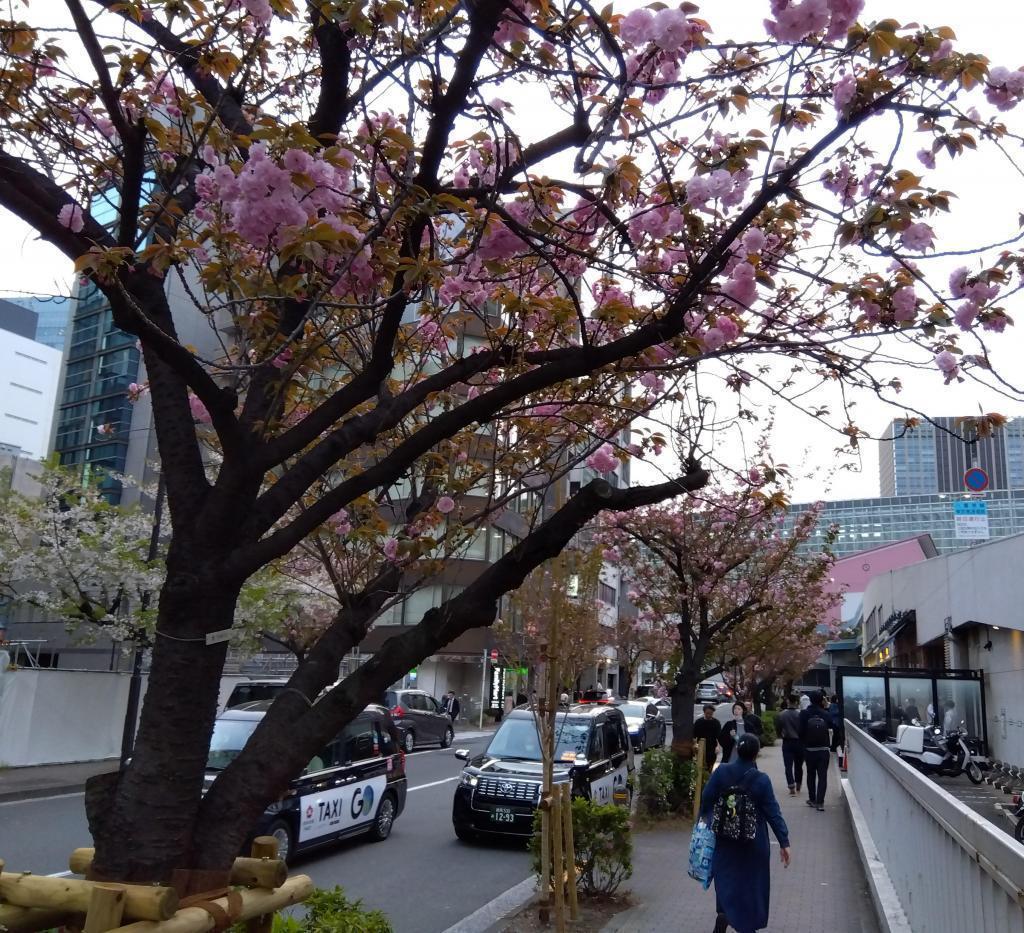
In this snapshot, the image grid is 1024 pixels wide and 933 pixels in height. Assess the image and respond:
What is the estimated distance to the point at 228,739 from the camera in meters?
10.8

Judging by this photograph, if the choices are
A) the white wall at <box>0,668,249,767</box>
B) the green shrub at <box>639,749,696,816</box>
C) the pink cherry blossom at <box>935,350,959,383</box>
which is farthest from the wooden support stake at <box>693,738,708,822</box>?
the white wall at <box>0,668,249,767</box>

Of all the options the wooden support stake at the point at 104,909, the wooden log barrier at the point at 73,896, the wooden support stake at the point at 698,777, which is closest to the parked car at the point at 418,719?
the wooden support stake at the point at 698,777

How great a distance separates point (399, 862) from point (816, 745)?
287 inches

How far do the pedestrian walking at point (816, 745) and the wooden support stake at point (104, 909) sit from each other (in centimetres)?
1367

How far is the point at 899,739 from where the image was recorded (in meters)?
20.1

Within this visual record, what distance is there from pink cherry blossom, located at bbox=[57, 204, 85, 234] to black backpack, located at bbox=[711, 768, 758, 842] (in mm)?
5733

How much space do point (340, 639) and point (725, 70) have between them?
359 centimetres

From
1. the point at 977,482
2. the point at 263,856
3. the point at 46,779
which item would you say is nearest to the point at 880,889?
the point at 263,856

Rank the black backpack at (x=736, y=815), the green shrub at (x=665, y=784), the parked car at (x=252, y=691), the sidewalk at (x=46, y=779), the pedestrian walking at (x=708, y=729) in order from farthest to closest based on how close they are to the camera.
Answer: the parked car at (x=252, y=691) → the sidewalk at (x=46, y=779) → the pedestrian walking at (x=708, y=729) → the green shrub at (x=665, y=784) → the black backpack at (x=736, y=815)

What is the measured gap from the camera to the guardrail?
3.19 meters

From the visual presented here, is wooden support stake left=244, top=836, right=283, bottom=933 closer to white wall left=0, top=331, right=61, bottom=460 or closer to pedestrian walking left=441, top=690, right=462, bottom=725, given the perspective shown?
pedestrian walking left=441, top=690, right=462, bottom=725

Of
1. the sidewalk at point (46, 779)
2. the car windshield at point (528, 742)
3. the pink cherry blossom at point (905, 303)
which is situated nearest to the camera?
the pink cherry blossom at point (905, 303)

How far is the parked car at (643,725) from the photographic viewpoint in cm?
2659

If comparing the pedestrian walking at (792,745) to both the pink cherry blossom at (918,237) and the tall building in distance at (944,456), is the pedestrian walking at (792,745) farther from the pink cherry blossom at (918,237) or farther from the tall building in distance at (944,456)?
the pink cherry blossom at (918,237)
